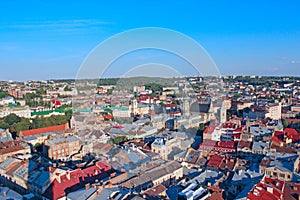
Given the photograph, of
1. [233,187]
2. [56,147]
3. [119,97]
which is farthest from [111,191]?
[119,97]

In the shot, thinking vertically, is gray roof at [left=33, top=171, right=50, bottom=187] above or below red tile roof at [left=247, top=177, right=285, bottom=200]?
below

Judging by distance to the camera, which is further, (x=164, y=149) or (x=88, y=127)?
(x=88, y=127)

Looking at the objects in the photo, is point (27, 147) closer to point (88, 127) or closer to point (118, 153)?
point (88, 127)

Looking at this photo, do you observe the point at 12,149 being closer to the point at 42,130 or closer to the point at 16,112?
the point at 42,130

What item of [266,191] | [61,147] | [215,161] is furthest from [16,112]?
[266,191]

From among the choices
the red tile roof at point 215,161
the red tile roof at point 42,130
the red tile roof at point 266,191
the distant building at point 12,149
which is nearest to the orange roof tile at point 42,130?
the red tile roof at point 42,130

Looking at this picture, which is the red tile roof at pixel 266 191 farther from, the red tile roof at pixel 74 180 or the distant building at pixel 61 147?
the distant building at pixel 61 147

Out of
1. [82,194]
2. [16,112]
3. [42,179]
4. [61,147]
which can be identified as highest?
[82,194]

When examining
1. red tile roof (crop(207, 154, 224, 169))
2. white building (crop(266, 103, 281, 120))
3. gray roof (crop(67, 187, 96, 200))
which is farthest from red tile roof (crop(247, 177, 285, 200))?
white building (crop(266, 103, 281, 120))

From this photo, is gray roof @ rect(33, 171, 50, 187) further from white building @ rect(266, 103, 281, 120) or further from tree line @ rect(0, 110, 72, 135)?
white building @ rect(266, 103, 281, 120)

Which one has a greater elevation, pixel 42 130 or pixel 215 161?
pixel 215 161

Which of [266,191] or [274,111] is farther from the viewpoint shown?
[274,111]
